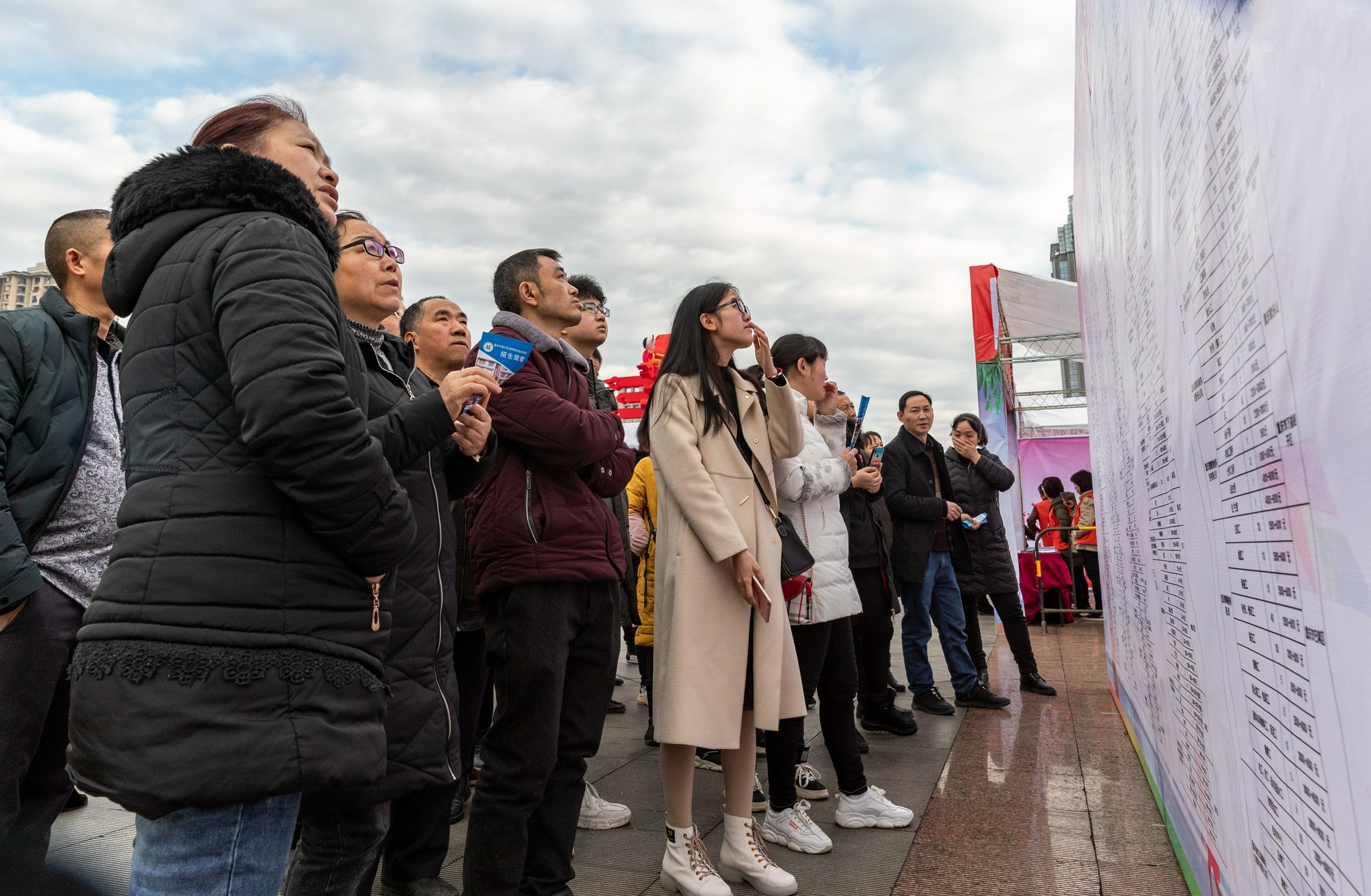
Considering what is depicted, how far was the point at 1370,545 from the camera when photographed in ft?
3.28

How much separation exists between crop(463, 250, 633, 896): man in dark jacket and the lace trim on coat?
3.58ft

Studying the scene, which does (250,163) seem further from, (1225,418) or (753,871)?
(753,871)

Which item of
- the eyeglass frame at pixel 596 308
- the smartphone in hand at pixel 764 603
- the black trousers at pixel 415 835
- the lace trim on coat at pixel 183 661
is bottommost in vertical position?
the black trousers at pixel 415 835

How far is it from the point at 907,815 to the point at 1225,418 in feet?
6.96

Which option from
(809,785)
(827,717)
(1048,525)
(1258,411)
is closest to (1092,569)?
(1048,525)

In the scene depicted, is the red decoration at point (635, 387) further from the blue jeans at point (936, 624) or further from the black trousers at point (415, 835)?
the black trousers at point (415, 835)

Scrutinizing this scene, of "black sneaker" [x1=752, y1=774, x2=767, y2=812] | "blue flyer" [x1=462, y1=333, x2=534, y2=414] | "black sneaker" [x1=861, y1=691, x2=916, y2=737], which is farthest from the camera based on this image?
"black sneaker" [x1=861, y1=691, x2=916, y2=737]

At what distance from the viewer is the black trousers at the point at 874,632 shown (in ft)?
15.2

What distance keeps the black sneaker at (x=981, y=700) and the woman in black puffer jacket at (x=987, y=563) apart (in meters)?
0.32

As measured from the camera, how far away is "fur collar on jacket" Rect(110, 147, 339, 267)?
140 centimetres

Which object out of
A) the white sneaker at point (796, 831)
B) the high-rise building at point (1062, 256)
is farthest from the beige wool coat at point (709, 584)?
the high-rise building at point (1062, 256)

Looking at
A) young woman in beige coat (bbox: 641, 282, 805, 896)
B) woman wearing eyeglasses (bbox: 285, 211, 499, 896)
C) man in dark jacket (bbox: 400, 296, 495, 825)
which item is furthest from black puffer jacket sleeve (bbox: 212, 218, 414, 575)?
man in dark jacket (bbox: 400, 296, 495, 825)

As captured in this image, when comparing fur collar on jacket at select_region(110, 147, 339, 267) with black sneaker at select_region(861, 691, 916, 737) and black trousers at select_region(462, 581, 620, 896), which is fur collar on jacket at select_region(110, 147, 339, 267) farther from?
black sneaker at select_region(861, 691, 916, 737)

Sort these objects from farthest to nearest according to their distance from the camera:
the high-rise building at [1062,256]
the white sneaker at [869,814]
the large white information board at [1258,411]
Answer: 1. the high-rise building at [1062,256]
2. the white sneaker at [869,814]
3. the large white information board at [1258,411]
